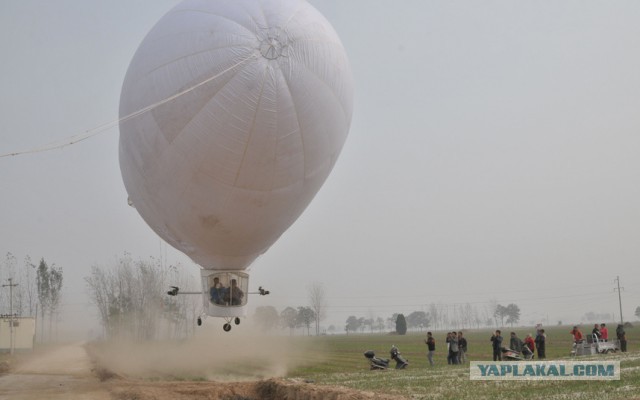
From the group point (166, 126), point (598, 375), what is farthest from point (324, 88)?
point (598, 375)

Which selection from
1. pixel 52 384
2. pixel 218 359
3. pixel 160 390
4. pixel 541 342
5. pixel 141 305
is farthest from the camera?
pixel 141 305

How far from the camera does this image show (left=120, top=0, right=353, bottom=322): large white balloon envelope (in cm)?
1536

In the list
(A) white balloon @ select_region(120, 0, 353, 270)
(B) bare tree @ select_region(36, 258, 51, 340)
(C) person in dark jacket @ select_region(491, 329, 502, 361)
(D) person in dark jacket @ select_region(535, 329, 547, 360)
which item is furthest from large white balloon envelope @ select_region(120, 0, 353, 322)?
(B) bare tree @ select_region(36, 258, 51, 340)

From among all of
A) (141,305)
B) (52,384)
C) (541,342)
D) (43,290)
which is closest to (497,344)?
(541,342)

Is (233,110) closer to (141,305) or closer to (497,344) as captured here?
(497,344)

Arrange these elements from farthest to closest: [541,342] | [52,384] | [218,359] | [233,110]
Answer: [218,359] → [541,342] → [52,384] → [233,110]

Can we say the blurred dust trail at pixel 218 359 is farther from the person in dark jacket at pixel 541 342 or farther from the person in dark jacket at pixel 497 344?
the person in dark jacket at pixel 541 342

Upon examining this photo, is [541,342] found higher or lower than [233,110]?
lower

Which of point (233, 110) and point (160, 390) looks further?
point (160, 390)

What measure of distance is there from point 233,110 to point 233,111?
0.03 m

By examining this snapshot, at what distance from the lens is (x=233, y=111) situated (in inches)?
610

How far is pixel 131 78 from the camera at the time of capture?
17719 millimetres

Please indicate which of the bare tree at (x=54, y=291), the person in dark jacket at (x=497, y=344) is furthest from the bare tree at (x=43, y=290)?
the person in dark jacket at (x=497, y=344)

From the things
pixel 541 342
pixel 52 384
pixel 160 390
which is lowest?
pixel 52 384
